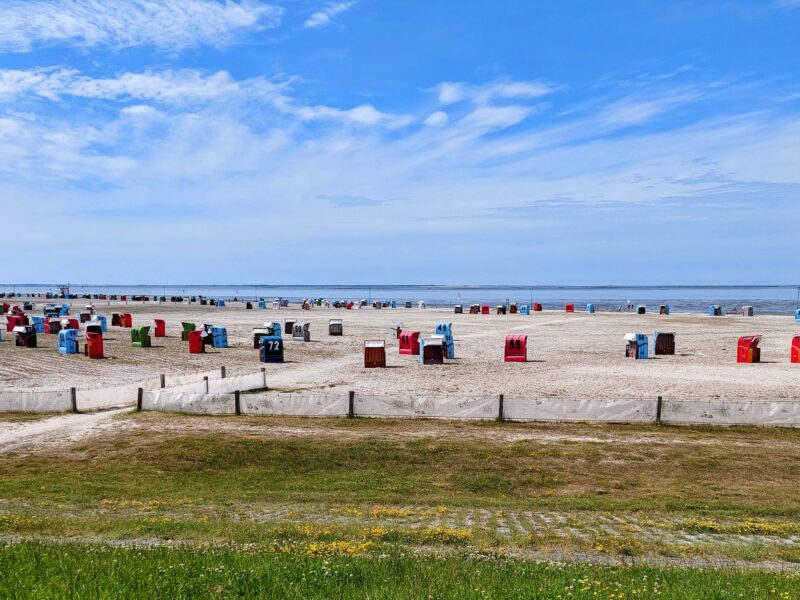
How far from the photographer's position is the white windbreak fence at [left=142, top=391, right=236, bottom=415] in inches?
904

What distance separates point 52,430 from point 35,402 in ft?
10.8

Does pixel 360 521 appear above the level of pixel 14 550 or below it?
below

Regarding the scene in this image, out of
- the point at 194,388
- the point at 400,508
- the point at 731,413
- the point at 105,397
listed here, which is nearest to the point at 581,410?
the point at 731,413

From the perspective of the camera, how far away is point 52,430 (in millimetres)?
20516

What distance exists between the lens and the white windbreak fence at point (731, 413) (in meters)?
20.7

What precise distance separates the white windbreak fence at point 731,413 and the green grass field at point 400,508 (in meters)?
0.69

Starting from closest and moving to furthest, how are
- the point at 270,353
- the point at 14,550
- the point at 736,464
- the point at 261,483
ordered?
the point at 14,550, the point at 261,483, the point at 736,464, the point at 270,353

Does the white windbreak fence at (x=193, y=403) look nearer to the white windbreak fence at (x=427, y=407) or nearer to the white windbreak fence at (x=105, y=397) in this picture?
the white windbreak fence at (x=105, y=397)

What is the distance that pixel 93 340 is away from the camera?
39656 millimetres

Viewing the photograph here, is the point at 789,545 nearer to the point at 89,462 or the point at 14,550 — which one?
the point at 14,550

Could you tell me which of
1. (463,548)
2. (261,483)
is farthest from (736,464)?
(261,483)

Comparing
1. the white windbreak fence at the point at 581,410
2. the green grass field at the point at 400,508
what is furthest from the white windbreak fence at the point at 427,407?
the white windbreak fence at the point at 581,410

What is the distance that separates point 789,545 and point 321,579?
298 inches

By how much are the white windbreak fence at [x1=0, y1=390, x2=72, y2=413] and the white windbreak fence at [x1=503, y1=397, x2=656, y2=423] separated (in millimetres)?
14960
